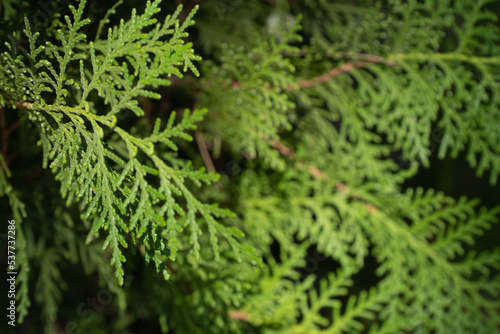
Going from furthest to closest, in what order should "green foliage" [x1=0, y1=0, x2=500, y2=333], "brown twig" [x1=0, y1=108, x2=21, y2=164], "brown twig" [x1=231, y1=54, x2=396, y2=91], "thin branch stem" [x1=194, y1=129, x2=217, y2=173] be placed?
"thin branch stem" [x1=194, y1=129, x2=217, y2=173] → "brown twig" [x1=231, y1=54, x2=396, y2=91] → "green foliage" [x1=0, y1=0, x2=500, y2=333] → "brown twig" [x1=0, y1=108, x2=21, y2=164]

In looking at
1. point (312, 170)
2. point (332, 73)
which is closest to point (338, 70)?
point (332, 73)

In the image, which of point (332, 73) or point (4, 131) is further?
point (332, 73)

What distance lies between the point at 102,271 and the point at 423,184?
4121mm

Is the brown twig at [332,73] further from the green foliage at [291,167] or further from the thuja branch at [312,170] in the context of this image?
the thuja branch at [312,170]

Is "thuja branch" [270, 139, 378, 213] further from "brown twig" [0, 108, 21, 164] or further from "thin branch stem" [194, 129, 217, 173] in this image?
"brown twig" [0, 108, 21, 164]

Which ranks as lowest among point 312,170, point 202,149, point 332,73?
point 312,170

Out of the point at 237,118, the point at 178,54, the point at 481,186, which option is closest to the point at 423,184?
the point at 481,186

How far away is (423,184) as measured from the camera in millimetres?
5078

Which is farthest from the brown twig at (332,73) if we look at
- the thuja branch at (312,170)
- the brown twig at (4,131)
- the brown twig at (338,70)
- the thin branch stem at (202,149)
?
the brown twig at (4,131)

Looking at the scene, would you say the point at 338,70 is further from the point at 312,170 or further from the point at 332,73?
the point at 312,170

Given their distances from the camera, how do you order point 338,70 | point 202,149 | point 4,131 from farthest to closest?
point 202,149, point 338,70, point 4,131

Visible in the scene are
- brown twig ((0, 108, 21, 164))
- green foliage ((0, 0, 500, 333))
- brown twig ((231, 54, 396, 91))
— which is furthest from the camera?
brown twig ((231, 54, 396, 91))

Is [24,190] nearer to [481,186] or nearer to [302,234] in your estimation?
[302,234]

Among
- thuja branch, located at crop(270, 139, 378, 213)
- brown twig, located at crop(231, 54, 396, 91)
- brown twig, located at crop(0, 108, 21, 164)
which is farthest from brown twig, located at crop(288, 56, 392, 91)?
brown twig, located at crop(0, 108, 21, 164)
